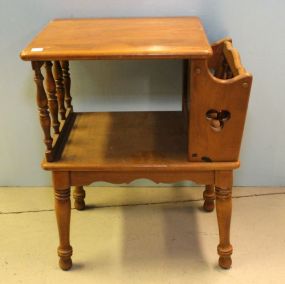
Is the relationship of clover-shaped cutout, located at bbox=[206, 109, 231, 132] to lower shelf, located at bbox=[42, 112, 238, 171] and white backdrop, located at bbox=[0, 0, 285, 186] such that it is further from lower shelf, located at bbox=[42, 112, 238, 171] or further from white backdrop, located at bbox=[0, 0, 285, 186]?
A: white backdrop, located at bbox=[0, 0, 285, 186]

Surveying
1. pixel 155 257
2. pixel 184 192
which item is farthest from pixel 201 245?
pixel 184 192

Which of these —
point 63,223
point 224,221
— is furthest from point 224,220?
point 63,223

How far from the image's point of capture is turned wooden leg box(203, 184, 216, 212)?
5.12 feet

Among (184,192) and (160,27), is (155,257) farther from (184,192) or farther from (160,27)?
(160,27)

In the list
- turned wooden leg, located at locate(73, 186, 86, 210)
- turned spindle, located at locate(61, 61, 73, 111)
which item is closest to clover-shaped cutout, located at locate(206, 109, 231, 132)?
turned spindle, located at locate(61, 61, 73, 111)

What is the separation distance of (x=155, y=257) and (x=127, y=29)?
2.26 ft

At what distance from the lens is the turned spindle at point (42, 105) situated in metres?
1.07

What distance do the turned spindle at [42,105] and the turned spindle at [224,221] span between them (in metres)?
0.47

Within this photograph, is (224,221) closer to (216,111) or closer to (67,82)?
(216,111)

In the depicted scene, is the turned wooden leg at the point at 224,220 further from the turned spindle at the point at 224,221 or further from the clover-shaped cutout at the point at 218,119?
the clover-shaped cutout at the point at 218,119

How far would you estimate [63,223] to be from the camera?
1257 mm

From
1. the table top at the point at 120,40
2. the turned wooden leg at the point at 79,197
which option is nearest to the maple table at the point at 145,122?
the table top at the point at 120,40

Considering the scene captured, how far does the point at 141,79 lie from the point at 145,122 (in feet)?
0.65

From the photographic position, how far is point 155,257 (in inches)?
54.3
